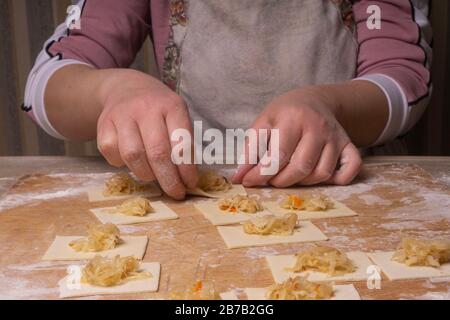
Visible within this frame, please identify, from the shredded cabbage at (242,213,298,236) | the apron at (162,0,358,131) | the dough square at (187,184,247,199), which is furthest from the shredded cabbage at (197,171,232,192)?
the apron at (162,0,358,131)

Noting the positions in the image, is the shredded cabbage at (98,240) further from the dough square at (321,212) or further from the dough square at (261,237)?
the dough square at (321,212)

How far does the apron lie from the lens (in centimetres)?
159

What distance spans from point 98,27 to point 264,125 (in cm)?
64

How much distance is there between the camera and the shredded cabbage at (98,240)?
98 cm

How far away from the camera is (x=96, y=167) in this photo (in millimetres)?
1533

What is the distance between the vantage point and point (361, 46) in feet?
5.46

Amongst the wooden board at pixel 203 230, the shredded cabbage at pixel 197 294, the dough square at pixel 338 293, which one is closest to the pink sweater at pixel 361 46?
the wooden board at pixel 203 230

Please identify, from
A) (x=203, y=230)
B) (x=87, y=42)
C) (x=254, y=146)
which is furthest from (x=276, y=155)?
(x=87, y=42)

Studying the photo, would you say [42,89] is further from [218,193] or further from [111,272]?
[111,272]

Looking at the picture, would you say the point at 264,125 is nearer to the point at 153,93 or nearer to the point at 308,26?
the point at 153,93

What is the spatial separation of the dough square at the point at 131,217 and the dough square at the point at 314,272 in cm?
29

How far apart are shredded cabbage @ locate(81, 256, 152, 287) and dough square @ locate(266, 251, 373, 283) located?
201 millimetres

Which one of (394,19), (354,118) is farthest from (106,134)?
(394,19)

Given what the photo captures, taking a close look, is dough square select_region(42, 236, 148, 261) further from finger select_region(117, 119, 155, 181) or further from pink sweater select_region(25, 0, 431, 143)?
pink sweater select_region(25, 0, 431, 143)
